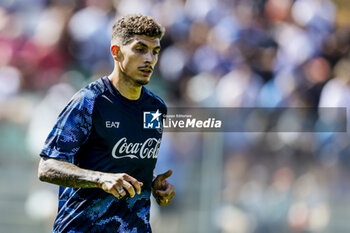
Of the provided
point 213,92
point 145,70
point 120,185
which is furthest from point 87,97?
point 213,92

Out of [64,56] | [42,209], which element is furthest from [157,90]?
[42,209]

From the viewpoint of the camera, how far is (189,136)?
6.23m

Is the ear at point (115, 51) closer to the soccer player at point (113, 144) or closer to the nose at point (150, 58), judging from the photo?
the soccer player at point (113, 144)

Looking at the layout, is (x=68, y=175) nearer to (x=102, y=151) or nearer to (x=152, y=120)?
(x=102, y=151)

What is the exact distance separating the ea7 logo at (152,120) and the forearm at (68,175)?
698 millimetres

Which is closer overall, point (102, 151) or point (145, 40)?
point (102, 151)

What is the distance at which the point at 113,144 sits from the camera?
3.46 m

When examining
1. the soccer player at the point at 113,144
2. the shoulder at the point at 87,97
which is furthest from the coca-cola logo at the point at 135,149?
the shoulder at the point at 87,97

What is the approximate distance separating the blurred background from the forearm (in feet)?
10.1

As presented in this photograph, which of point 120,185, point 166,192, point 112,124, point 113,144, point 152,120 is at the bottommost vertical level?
point 120,185

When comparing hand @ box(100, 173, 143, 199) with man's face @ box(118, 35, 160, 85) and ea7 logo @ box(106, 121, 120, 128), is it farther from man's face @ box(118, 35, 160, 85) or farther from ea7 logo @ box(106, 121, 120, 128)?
man's face @ box(118, 35, 160, 85)

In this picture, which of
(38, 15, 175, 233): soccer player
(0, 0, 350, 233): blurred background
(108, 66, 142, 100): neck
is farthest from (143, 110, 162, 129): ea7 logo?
(0, 0, 350, 233): blurred background

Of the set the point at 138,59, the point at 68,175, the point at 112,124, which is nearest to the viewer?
the point at 68,175

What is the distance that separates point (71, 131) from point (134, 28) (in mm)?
847
